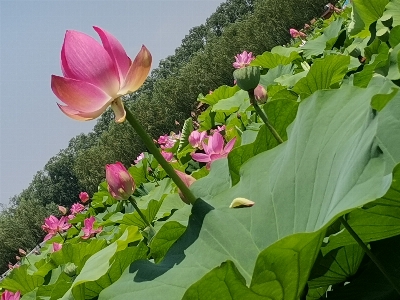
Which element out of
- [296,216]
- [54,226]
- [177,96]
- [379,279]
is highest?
[296,216]

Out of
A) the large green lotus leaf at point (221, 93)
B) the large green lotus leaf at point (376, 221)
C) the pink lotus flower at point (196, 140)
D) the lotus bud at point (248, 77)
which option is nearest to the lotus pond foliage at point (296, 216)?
the large green lotus leaf at point (376, 221)

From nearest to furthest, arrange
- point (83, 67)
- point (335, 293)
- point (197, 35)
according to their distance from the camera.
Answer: point (335, 293) → point (83, 67) → point (197, 35)

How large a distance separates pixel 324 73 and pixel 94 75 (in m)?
1.17

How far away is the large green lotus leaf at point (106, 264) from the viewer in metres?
0.94

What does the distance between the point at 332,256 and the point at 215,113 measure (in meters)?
2.89

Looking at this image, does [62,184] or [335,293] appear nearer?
[335,293]

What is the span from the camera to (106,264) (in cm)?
90

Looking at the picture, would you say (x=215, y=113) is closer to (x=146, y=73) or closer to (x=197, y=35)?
(x=146, y=73)

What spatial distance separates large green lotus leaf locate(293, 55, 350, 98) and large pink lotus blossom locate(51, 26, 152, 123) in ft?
3.45

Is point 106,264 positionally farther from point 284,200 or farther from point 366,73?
point 366,73

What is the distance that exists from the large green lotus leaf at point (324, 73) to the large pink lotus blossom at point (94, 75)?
41.4 inches

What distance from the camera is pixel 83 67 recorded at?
2.60 feet

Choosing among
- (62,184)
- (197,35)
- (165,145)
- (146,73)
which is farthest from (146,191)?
(197,35)

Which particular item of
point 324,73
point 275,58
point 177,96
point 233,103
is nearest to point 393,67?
point 324,73
